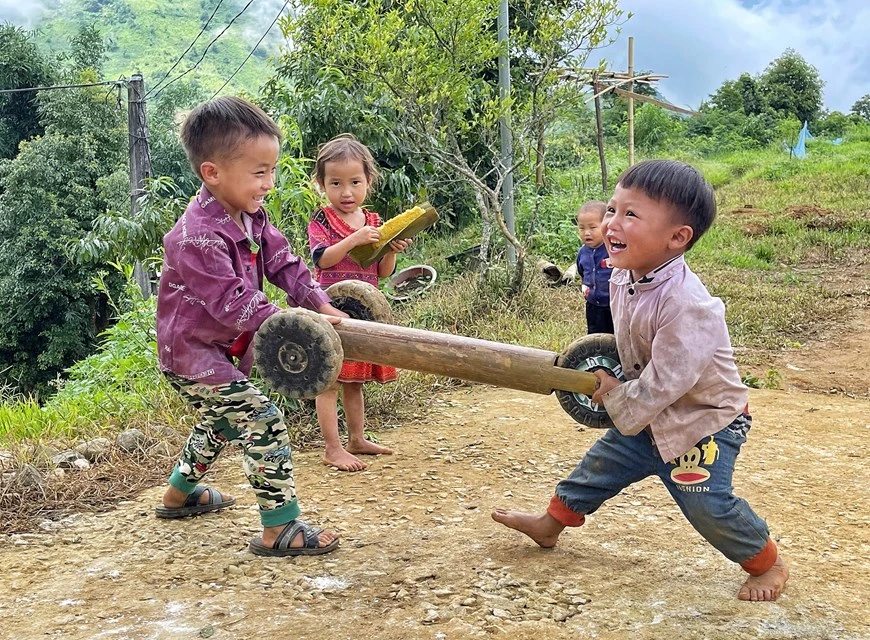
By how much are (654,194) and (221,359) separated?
1560 mm

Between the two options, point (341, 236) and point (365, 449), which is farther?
point (365, 449)

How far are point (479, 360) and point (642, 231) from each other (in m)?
0.61

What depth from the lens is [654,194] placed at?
2346 mm

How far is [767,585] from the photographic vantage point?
2.52m

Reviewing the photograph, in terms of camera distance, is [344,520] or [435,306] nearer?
[344,520]

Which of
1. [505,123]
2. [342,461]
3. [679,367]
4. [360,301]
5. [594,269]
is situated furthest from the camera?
[505,123]

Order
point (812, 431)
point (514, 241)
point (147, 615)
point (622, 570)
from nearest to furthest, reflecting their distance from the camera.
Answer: point (147, 615)
point (622, 570)
point (812, 431)
point (514, 241)

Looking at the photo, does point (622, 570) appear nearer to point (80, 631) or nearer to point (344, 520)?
point (344, 520)

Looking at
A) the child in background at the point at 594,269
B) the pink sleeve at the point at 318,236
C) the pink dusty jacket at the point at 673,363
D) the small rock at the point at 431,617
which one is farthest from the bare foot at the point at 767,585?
the pink sleeve at the point at 318,236

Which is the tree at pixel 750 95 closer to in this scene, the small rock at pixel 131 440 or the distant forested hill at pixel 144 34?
the distant forested hill at pixel 144 34

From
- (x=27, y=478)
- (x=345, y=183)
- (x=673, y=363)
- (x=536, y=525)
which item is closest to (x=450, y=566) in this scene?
(x=536, y=525)

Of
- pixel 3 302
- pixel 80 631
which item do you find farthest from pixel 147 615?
pixel 3 302

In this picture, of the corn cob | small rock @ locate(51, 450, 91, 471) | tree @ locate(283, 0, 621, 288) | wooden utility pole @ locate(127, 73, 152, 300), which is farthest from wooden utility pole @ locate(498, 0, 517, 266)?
wooden utility pole @ locate(127, 73, 152, 300)

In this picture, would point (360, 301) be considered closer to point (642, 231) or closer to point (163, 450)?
point (642, 231)
